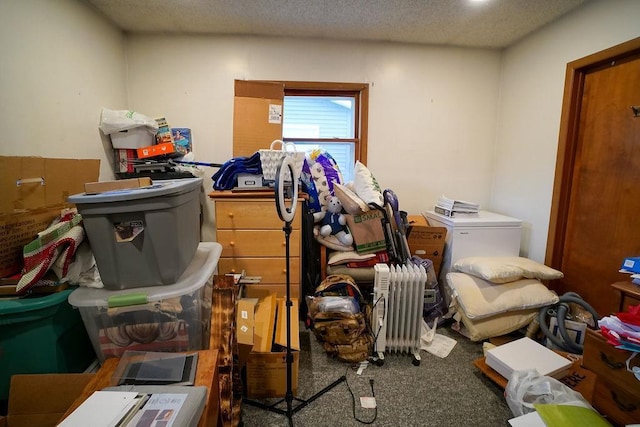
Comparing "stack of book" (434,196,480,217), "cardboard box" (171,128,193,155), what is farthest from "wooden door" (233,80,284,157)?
"stack of book" (434,196,480,217)

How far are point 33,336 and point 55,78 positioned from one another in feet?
5.21

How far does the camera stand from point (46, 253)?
1125 mm

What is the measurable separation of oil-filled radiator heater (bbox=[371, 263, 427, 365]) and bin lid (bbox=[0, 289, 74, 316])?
1.60 meters

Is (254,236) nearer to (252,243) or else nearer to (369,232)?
(252,243)

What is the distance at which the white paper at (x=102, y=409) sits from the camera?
0.73m

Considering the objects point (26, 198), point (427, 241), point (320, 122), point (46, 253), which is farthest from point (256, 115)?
point (427, 241)

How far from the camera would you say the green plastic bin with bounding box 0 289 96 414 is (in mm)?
1126

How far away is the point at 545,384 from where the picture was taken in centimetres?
132

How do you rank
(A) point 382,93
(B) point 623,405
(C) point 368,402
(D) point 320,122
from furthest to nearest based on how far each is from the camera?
1. (D) point 320,122
2. (A) point 382,93
3. (C) point 368,402
4. (B) point 623,405

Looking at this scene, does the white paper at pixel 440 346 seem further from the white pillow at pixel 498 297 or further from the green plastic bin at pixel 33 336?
the green plastic bin at pixel 33 336

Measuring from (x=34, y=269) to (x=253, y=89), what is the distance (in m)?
1.98

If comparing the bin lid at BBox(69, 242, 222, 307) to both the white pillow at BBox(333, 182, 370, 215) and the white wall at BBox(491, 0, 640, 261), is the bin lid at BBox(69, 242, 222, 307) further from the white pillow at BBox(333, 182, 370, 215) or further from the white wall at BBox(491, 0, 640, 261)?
the white wall at BBox(491, 0, 640, 261)

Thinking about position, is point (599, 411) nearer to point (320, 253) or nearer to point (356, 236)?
point (356, 236)

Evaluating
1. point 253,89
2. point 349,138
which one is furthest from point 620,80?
point 253,89
